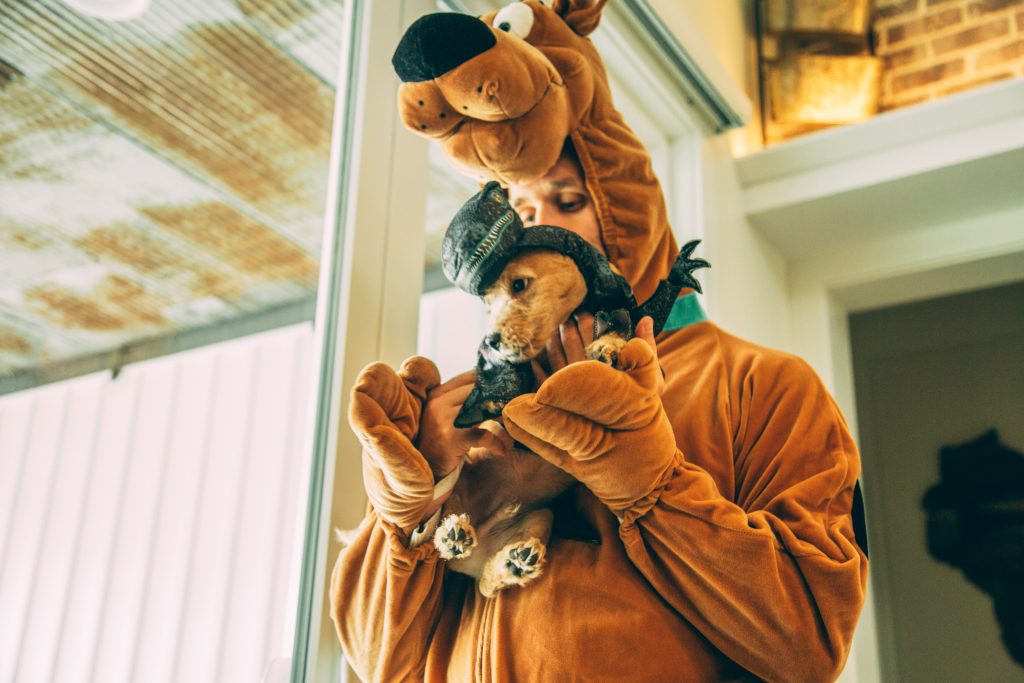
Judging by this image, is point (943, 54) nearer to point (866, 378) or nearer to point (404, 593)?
point (866, 378)

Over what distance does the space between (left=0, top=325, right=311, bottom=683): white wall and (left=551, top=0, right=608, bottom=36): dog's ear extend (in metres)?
0.48

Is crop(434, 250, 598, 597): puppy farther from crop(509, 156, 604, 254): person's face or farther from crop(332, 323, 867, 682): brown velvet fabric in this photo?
crop(509, 156, 604, 254): person's face

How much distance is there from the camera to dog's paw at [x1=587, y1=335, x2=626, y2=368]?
784 millimetres

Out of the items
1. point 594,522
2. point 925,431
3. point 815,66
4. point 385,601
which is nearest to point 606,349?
point 594,522

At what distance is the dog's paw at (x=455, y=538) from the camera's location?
779 mm

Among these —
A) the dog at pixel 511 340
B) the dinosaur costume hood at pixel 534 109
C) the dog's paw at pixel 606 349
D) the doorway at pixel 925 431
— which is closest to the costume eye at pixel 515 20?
the dinosaur costume hood at pixel 534 109

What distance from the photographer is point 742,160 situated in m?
2.18

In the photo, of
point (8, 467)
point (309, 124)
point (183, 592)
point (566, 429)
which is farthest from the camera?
point (309, 124)

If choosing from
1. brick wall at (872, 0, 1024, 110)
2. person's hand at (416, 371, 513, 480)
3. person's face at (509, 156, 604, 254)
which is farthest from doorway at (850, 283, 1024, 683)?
person's hand at (416, 371, 513, 480)

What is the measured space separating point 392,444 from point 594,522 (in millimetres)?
235

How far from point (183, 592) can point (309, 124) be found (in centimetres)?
58

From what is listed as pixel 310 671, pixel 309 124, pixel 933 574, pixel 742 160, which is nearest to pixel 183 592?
pixel 310 671

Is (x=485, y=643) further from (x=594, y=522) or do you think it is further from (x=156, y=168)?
(x=156, y=168)

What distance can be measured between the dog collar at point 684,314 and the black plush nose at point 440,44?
0.37 meters
